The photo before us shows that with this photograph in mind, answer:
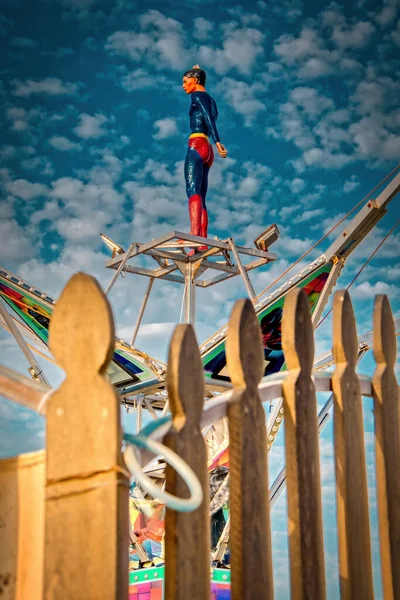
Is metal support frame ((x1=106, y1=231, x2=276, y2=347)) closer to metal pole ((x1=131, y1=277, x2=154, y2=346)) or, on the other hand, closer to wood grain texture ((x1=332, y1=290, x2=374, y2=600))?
metal pole ((x1=131, y1=277, x2=154, y2=346))

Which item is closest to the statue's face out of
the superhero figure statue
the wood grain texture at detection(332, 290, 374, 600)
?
the superhero figure statue

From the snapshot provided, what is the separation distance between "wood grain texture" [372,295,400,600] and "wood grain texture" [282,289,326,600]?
1.38 ft

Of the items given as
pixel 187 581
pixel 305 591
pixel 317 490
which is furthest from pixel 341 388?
pixel 187 581

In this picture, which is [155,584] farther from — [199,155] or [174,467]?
[199,155]

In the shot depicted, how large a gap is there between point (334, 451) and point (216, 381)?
20.7ft

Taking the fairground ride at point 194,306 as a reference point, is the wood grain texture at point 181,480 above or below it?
below

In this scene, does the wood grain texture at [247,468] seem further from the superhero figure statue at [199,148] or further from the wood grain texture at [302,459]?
the superhero figure statue at [199,148]

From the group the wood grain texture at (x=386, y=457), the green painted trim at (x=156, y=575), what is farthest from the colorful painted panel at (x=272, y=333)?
the wood grain texture at (x=386, y=457)

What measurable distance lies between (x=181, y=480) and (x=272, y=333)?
666cm

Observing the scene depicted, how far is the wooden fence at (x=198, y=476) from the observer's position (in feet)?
4.78

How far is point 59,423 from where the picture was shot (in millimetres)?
1521

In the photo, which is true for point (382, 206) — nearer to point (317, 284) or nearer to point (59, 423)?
point (317, 284)

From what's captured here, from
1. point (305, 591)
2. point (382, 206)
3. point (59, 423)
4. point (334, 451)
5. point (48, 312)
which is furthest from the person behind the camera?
point (48, 312)

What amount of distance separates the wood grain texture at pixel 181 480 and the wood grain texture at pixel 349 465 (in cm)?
54
